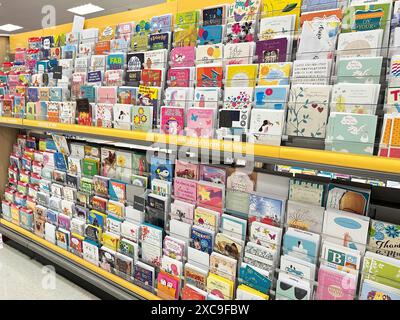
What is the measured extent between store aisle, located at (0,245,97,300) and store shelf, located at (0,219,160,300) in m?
0.16

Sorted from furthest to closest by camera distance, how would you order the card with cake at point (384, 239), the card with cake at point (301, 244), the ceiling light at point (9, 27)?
the ceiling light at point (9, 27) < the card with cake at point (301, 244) < the card with cake at point (384, 239)

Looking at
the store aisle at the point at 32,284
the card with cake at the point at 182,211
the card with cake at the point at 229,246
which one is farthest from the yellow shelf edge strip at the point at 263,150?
the store aisle at the point at 32,284

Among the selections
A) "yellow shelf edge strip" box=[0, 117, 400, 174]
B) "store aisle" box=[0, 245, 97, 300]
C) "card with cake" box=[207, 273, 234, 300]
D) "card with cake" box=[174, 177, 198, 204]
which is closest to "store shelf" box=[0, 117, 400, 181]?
"yellow shelf edge strip" box=[0, 117, 400, 174]

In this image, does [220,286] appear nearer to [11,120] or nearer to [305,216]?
[305,216]

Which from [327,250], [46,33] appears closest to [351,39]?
[327,250]

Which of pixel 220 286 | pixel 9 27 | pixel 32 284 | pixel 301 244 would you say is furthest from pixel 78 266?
pixel 9 27

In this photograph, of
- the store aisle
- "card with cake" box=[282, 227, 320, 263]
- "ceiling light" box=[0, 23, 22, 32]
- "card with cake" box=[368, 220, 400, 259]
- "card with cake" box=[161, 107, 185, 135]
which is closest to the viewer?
"card with cake" box=[368, 220, 400, 259]

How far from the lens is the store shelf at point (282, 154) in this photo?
973mm

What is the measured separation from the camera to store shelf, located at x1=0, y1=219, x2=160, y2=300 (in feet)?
5.96

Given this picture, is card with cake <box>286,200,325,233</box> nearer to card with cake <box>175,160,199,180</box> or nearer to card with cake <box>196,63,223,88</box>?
card with cake <box>175,160,199,180</box>

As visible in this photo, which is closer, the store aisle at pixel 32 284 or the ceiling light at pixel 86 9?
the store aisle at pixel 32 284

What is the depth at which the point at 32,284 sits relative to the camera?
7.34ft

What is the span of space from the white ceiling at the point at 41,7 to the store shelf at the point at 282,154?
5347mm

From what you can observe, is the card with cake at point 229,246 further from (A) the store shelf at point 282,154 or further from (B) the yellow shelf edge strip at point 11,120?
(B) the yellow shelf edge strip at point 11,120
